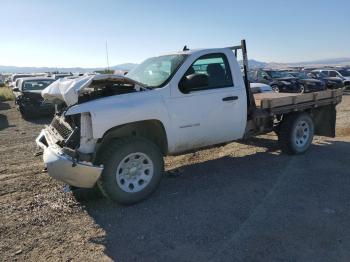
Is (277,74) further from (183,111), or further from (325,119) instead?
(183,111)

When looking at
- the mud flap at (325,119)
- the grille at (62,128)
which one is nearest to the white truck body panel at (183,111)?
the grille at (62,128)

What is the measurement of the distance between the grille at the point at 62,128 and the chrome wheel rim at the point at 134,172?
0.87m

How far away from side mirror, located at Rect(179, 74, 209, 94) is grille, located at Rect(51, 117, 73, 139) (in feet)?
5.45

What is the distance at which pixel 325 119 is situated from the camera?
8.36 m

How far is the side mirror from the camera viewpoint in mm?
5516

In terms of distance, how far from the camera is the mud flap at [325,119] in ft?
27.2

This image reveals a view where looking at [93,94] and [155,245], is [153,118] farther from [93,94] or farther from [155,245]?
[155,245]

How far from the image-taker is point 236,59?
643 centimetres

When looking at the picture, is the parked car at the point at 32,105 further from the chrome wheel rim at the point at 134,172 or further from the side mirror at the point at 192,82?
the chrome wheel rim at the point at 134,172

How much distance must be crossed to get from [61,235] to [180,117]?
2.24 metres

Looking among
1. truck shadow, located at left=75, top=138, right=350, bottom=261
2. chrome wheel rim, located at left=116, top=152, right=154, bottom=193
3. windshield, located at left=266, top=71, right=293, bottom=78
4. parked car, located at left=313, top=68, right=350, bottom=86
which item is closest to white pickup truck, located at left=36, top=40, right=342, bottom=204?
chrome wheel rim, located at left=116, top=152, right=154, bottom=193

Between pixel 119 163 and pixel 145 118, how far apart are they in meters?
0.69

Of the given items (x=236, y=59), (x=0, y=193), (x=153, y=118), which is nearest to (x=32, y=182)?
(x=0, y=193)

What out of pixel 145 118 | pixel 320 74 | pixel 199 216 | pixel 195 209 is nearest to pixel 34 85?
pixel 145 118
